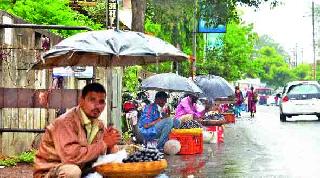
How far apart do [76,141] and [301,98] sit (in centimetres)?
2402

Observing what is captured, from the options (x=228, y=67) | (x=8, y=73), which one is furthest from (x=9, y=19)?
(x=228, y=67)

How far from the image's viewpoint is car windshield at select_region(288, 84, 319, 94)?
2892 cm

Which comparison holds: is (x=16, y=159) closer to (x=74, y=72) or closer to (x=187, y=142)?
(x=74, y=72)

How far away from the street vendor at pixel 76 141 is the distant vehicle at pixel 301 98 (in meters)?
23.4

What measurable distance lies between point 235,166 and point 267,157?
5.63ft

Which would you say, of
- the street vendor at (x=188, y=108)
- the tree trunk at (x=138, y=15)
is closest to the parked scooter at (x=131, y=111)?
the street vendor at (x=188, y=108)

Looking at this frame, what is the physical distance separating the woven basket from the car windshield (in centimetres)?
2331

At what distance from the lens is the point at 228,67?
146 ft

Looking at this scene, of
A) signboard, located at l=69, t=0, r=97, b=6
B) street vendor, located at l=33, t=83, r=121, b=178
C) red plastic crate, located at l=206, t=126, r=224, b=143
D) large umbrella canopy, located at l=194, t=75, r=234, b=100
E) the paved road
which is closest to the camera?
street vendor, located at l=33, t=83, r=121, b=178

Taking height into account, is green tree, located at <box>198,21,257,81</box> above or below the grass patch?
above

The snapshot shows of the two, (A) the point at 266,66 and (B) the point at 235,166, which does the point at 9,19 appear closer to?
(B) the point at 235,166

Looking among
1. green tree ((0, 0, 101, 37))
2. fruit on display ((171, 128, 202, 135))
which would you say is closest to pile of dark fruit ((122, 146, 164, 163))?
fruit on display ((171, 128, 202, 135))

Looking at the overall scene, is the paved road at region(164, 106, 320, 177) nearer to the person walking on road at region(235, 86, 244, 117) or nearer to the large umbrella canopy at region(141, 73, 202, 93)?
the large umbrella canopy at region(141, 73, 202, 93)

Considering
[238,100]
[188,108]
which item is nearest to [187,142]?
[188,108]
